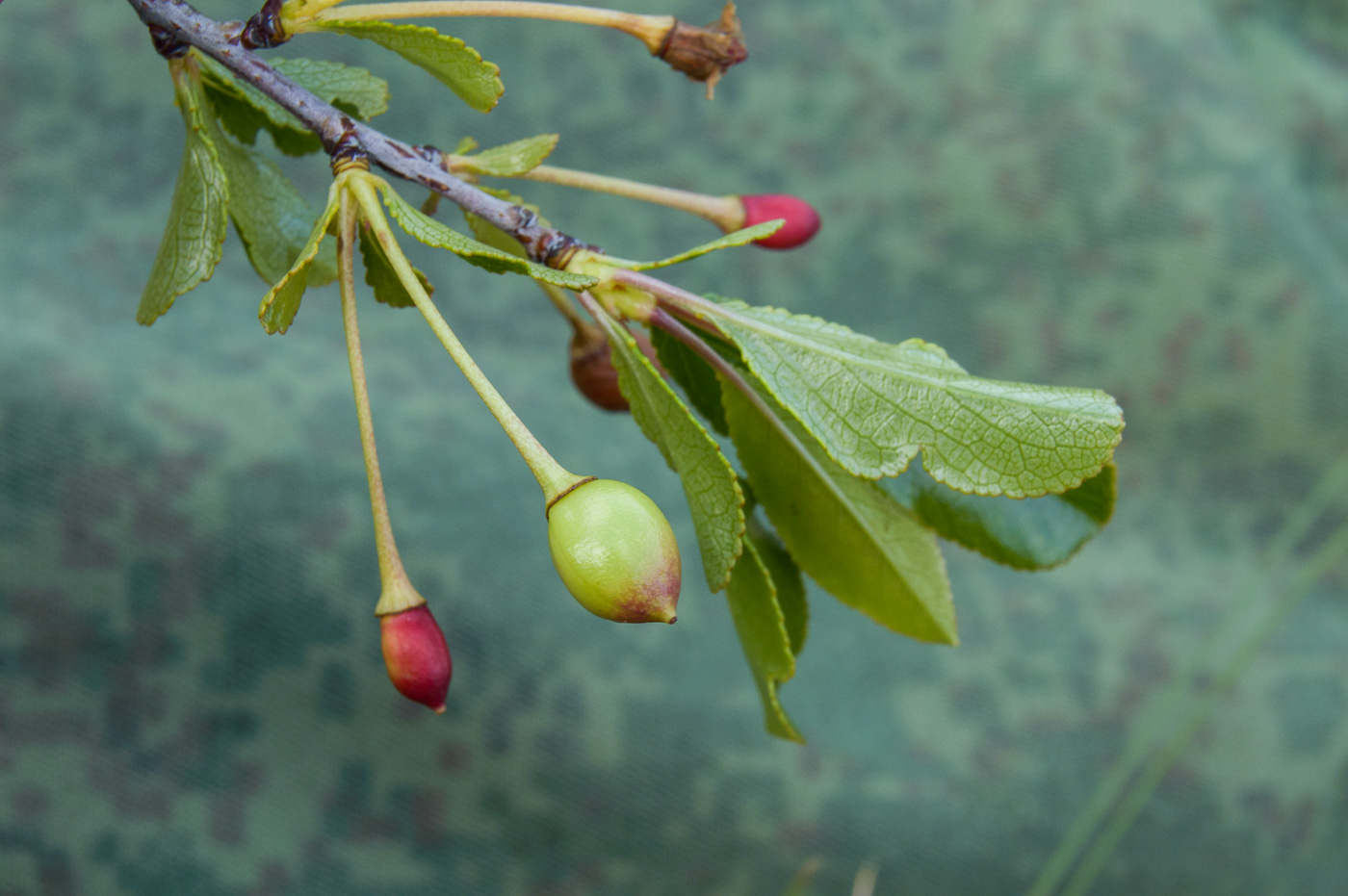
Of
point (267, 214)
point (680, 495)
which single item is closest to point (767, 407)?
point (267, 214)

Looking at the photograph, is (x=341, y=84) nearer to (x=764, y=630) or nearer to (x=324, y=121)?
(x=324, y=121)

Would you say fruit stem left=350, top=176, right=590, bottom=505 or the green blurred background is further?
the green blurred background

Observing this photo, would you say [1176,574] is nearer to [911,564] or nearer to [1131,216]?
[1131,216]

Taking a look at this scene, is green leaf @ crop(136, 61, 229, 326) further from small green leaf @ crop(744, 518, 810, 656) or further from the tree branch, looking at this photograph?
small green leaf @ crop(744, 518, 810, 656)

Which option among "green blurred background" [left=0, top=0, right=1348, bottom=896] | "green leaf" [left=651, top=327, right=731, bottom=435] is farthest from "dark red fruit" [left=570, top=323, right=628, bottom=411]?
"green blurred background" [left=0, top=0, right=1348, bottom=896]

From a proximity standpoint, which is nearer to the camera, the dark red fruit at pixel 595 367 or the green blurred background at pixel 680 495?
the dark red fruit at pixel 595 367

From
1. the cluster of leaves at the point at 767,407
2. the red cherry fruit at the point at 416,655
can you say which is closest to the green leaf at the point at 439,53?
the cluster of leaves at the point at 767,407

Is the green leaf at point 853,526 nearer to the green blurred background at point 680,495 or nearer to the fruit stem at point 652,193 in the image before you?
the fruit stem at point 652,193
